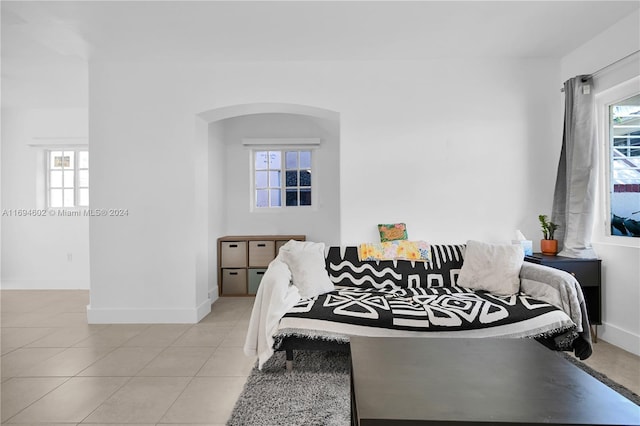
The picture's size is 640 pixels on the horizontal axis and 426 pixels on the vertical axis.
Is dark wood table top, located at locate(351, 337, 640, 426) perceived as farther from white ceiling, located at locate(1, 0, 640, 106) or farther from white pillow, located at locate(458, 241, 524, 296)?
white ceiling, located at locate(1, 0, 640, 106)

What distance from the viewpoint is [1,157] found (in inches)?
232

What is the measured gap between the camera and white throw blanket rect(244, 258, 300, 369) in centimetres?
252

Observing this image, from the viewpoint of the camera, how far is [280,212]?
5.61m

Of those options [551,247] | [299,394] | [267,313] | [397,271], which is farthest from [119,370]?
[551,247]

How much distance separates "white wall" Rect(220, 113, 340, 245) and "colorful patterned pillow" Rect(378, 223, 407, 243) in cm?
179

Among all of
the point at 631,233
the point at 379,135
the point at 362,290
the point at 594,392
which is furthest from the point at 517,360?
the point at 379,135

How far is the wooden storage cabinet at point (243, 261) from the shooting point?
200 inches

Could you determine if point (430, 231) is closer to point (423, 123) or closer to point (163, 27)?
point (423, 123)

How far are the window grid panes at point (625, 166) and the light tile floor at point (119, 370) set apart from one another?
3241 mm

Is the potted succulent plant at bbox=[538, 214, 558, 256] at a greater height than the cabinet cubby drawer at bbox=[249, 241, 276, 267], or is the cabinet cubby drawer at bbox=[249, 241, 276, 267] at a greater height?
the potted succulent plant at bbox=[538, 214, 558, 256]

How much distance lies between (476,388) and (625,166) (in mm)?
2958

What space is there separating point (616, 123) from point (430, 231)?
1.82 meters

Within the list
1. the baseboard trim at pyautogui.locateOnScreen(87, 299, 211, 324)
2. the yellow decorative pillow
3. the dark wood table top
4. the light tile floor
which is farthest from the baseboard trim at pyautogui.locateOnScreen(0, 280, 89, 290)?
the dark wood table top

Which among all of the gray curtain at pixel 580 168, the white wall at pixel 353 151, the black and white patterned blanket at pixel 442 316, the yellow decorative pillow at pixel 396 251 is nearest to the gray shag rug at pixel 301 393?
the black and white patterned blanket at pixel 442 316
